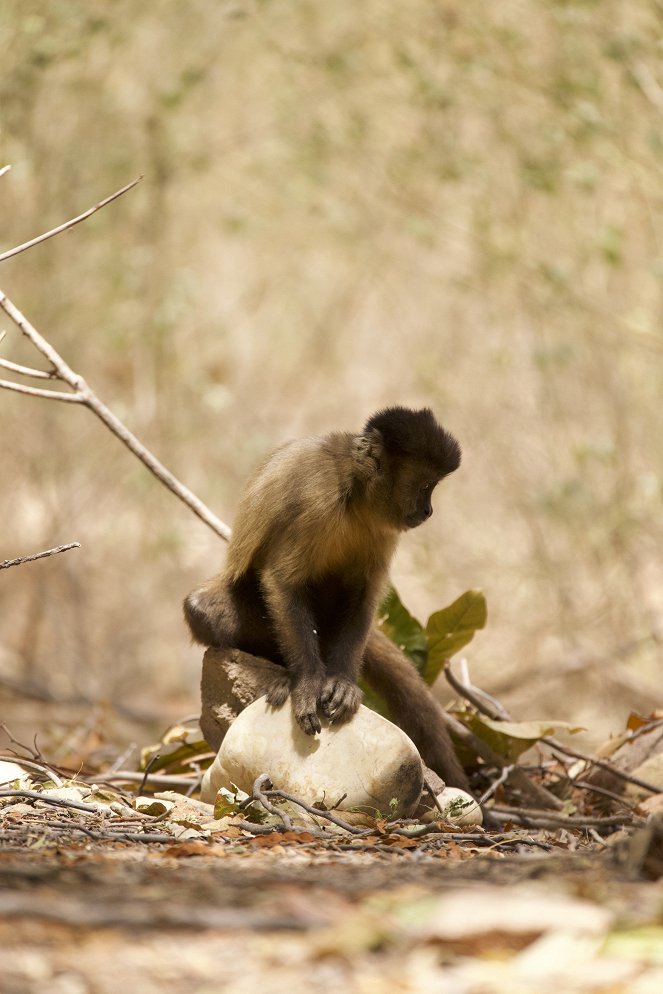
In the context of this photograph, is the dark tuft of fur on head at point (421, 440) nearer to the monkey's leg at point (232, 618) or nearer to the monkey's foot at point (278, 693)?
the monkey's leg at point (232, 618)

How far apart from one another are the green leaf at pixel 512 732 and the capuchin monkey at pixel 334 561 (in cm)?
24

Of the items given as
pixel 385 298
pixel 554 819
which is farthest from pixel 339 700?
pixel 385 298

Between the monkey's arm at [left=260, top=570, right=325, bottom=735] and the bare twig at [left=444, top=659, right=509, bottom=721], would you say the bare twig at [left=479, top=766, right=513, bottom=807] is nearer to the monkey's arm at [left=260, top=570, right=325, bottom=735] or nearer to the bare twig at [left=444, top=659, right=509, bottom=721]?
the bare twig at [left=444, top=659, right=509, bottom=721]

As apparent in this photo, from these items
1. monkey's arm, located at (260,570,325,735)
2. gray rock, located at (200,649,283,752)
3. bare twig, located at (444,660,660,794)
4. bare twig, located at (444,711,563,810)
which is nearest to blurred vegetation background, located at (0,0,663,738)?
bare twig, located at (444,660,660,794)

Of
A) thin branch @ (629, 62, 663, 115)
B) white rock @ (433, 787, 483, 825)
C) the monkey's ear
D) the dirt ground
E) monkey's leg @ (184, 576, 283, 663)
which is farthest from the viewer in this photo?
thin branch @ (629, 62, 663, 115)

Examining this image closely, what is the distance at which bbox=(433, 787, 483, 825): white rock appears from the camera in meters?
4.08

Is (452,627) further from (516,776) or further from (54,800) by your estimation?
(54,800)

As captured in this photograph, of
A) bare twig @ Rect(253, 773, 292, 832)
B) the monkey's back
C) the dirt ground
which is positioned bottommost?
bare twig @ Rect(253, 773, 292, 832)

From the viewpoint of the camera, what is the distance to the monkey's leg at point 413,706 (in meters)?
4.56

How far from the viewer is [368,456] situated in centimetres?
453

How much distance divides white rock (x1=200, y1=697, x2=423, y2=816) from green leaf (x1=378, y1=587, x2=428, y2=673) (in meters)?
1.14

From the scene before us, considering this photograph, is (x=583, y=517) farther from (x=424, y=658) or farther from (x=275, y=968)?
(x=275, y=968)

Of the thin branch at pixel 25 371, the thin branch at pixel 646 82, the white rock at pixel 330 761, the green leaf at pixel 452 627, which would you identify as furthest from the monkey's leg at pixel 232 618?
the thin branch at pixel 646 82

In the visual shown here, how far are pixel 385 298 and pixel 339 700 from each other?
9.86 meters
